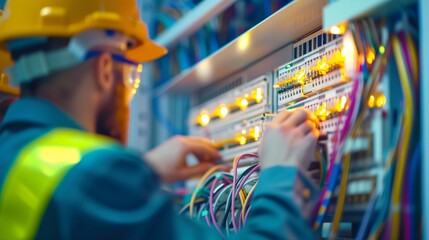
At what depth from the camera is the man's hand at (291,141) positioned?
3.86ft

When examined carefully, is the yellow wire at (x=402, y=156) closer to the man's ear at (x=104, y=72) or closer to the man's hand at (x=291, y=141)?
the man's hand at (x=291, y=141)

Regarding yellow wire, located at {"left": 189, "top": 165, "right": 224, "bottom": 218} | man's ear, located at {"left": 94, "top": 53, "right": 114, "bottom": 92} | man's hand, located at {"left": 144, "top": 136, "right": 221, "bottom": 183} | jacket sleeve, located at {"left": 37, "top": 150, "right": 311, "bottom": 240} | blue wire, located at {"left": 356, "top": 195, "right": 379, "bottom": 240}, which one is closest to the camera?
jacket sleeve, located at {"left": 37, "top": 150, "right": 311, "bottom": 240}

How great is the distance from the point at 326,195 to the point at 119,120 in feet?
1.55

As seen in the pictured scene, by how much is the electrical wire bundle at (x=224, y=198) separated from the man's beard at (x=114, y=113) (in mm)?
302

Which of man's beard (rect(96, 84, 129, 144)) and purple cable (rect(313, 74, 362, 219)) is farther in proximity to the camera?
man's beard (rect(96, 84, 129, 144))

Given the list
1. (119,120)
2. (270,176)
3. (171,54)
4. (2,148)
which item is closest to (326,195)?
(270,176)

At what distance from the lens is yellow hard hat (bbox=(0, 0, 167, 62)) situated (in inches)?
49.2

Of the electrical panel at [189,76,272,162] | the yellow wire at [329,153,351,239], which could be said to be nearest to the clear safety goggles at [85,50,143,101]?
the electrical panel at [189,76,272,162]

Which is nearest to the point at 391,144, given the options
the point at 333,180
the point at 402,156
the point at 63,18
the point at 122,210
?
the point at 402,156

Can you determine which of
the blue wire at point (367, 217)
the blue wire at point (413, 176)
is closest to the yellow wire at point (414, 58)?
the blue wire at point (413, 176)

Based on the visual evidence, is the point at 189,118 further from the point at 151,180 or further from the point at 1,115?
the point at 151,180

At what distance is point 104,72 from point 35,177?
30cm

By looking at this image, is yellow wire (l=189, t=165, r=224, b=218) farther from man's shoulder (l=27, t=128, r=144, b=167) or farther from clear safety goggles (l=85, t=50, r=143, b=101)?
man's shoulder (l=27, t=128, r=144, b=167)

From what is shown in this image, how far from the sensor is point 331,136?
4.16 feet
